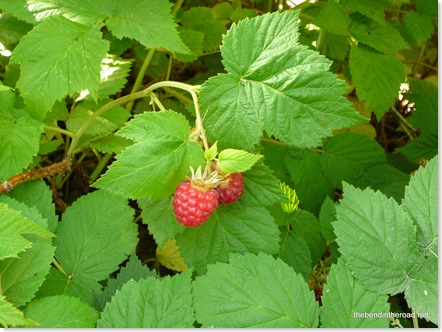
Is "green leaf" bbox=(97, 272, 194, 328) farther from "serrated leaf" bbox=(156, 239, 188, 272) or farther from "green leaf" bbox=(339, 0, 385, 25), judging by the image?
"green leaf" bbox=(339, 0, 385, 25)

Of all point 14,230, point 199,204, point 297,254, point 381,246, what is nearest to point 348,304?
point 381,246

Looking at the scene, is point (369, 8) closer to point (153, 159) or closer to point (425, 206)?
point (425, 206)

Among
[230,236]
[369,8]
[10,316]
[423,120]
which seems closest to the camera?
[10,316]

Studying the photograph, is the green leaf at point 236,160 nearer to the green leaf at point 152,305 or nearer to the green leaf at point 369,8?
the green leaf at point 152,305

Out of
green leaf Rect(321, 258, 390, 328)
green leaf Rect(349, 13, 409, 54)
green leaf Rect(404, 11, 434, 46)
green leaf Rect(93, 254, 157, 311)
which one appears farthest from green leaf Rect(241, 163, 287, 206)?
green leaf Rect(404, 11, 434, 46)

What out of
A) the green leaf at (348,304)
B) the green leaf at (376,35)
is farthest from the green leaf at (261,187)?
the green leaf at (376,35)

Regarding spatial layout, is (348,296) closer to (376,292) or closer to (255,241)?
(376,292)

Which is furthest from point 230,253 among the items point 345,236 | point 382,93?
point 382,93
